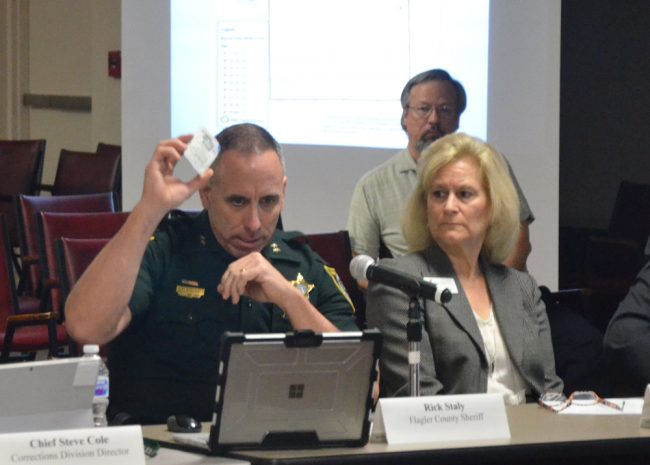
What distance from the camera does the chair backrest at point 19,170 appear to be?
8.19 m

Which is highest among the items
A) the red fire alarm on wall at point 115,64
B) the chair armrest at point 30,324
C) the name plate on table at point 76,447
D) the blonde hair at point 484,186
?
the red fire alarm on wall at point 115,64

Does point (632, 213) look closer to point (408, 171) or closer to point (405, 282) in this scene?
point (408, 171)

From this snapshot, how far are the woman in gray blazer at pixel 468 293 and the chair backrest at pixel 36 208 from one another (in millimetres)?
2771

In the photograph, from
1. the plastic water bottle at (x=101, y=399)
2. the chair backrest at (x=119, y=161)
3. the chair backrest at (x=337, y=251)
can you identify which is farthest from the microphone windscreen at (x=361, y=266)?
the chair backrest at (x=119, y=161)

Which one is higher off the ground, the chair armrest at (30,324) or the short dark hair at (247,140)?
the short dark hair at (247,140)

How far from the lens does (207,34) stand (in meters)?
5.87

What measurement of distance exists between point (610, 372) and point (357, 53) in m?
2.15

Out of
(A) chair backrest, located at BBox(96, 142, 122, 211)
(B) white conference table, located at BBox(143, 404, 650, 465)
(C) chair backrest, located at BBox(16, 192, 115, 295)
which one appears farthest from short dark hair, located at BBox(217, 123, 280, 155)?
(A) chair backrest, located at BBox(96, 142, 122, 211)

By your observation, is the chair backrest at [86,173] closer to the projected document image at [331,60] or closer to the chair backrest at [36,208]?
the chair backrest at [36,208]

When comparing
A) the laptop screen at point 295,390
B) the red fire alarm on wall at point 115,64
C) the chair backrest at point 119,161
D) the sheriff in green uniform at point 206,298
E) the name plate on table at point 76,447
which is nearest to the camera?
the name plate on table at point 76,447

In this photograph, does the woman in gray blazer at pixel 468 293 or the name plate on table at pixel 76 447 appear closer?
the name plate on table at pixel 76 447

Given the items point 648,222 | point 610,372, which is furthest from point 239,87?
point 610,372

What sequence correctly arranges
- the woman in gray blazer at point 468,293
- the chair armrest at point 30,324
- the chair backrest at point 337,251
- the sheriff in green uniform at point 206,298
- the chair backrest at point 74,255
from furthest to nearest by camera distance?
the chair armrest at point 30,324
the chair backrest at point 337,251
the chair backrest at point 74,255
the woman in gray blazer at point 468,293
the sheriff in green uniform at point 206,298

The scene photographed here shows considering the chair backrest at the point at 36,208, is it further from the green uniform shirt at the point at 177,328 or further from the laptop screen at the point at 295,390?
the laptop screen at the point at 295,390
